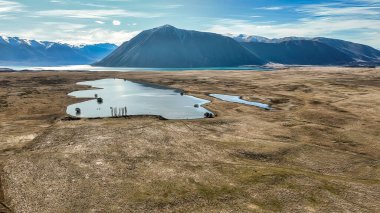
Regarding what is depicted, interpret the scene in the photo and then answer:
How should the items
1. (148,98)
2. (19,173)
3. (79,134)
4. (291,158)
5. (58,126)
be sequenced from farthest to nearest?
(148,98) < (58,126) < (79,134) < (291,158) < (19,173)

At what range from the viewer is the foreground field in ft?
150

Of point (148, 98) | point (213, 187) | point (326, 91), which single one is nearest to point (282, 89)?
point (326, 91)

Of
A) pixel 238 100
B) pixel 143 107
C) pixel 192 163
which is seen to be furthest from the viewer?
pixel 238 100

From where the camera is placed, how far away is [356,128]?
89.2 meters

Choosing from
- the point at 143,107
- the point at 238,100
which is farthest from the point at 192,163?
the point at 238,100

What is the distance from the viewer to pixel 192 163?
60.1m

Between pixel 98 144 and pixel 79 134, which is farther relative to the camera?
pixel 79 134

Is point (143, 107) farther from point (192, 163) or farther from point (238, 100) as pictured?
point (192, 163)

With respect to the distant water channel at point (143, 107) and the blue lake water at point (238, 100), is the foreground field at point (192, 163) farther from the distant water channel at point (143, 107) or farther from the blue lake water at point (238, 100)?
the blue lake water at point (238, 100)

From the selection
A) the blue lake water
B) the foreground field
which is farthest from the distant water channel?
the foreground field

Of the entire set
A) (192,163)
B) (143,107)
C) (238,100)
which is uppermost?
(238,100)

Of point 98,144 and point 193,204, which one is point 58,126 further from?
point 193,204

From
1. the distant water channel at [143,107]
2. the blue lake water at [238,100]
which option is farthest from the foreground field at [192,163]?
the blue lake water at [238,100]

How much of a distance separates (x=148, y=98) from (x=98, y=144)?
87527 millimetres
